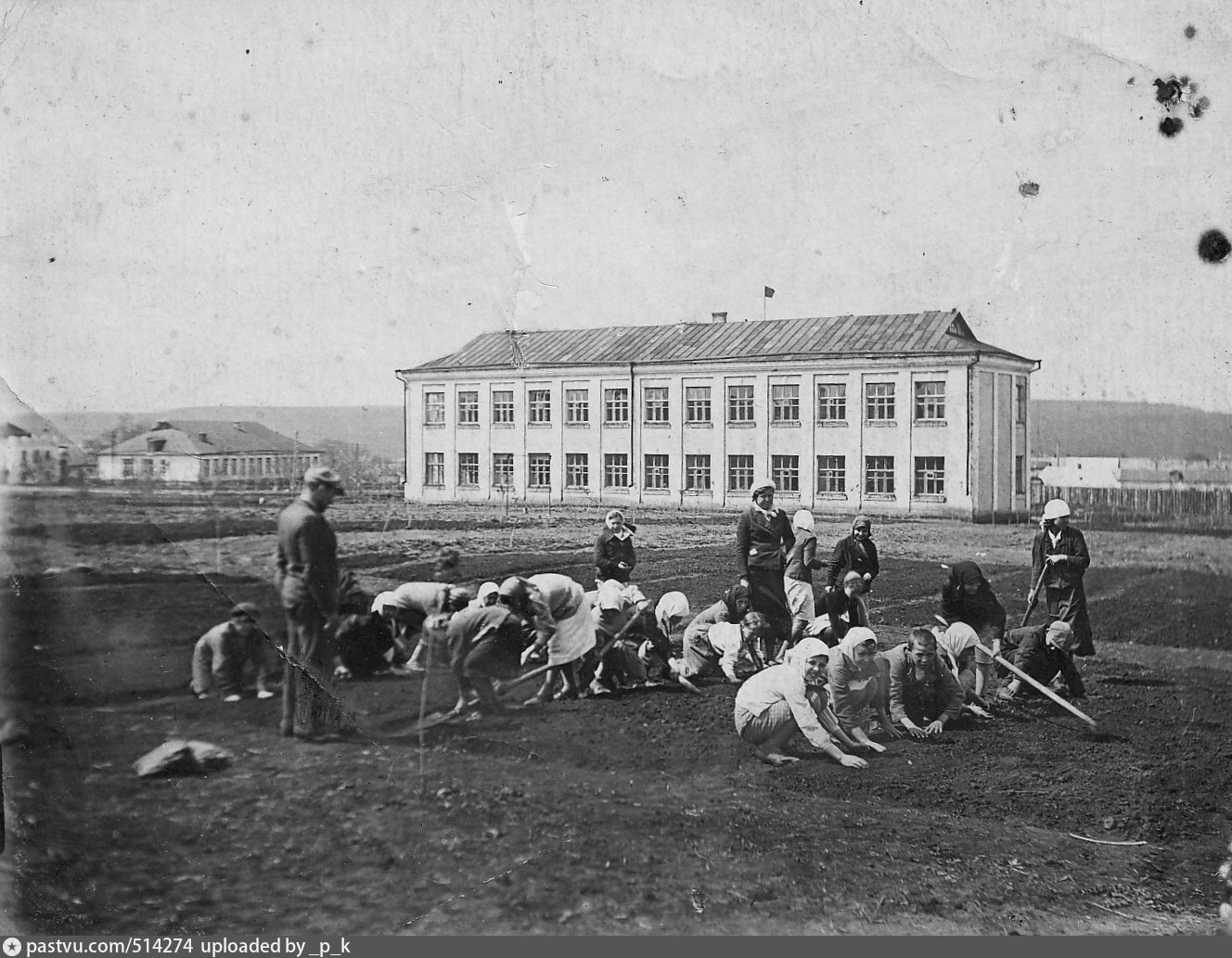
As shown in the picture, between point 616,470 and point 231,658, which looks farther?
point 231,658

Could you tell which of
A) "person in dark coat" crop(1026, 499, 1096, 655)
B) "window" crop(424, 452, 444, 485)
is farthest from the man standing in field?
"person in dark coat" crop(1026, 499, 1096, 655)

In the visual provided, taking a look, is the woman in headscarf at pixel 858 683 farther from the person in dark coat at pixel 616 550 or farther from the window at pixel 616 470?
the window at pixel 616 470

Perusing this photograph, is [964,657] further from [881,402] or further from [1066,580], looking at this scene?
[881,402]

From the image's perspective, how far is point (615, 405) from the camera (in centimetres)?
279

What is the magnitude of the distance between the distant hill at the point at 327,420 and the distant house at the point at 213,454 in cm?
2

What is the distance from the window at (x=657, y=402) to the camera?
2.77m

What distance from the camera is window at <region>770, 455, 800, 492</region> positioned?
8.75 ft

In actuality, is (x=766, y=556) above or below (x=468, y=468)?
below

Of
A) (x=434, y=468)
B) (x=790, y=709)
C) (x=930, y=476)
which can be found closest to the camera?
(x=930, y=476)

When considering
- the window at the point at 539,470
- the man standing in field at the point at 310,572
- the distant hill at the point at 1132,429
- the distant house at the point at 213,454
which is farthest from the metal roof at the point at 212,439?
the distant hill at the point at 1132,429

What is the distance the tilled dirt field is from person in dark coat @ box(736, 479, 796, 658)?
0.16 ft

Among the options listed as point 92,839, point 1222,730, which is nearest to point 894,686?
point 1222,730

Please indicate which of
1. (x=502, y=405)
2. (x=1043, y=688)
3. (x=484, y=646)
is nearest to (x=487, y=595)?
(x=484, y=646)

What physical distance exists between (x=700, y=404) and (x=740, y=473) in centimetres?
21
